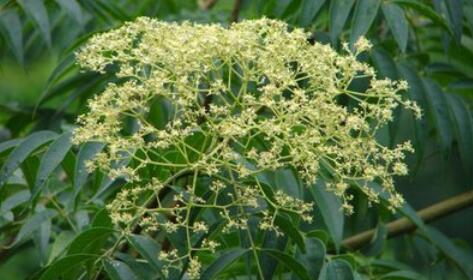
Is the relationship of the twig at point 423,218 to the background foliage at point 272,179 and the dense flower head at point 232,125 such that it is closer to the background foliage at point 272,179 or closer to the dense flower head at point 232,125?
the background foliage at point 272,179

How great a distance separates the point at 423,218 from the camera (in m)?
3.17

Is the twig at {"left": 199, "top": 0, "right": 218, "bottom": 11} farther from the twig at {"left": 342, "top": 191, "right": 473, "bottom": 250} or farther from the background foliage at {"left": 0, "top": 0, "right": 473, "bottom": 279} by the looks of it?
the twig at {"left": 342, "top": 191, "right": 473, "bottom": 250}

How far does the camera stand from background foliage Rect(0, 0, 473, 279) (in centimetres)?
222

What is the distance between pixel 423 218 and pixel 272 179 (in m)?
0.92

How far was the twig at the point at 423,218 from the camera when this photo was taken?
314 centimetres

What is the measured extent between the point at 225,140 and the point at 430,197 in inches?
174

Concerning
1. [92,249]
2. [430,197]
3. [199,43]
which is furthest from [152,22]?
[430,197]

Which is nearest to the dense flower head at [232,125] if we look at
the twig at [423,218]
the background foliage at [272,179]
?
the background foliage at [272,179]

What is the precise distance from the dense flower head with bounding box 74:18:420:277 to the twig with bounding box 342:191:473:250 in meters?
1.05

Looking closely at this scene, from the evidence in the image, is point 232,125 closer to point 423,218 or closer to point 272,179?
point 272,179

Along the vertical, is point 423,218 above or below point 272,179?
below

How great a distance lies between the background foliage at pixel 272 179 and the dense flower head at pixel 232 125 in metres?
0.12

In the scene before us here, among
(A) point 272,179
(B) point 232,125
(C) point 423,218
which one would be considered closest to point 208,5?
(C) point 423,218

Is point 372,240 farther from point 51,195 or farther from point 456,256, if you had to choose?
point 51,195
